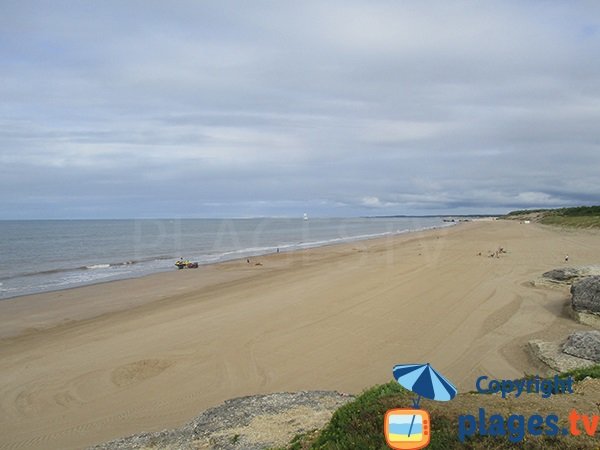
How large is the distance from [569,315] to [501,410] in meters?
9.54

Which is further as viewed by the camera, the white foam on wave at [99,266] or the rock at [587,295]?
the white foam on wave at [99,266]

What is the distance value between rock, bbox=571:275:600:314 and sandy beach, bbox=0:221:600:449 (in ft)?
2.16

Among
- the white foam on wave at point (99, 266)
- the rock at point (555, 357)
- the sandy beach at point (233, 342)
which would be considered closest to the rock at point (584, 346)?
the rock at point (555, 357)

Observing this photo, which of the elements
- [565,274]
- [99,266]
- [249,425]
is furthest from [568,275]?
[99,266]

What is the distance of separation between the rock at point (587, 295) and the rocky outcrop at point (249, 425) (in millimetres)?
8413

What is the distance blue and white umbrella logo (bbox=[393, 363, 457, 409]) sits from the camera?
14.1 ft

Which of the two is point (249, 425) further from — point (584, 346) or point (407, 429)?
point (584, 346)

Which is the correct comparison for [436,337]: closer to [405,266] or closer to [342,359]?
[342,359]

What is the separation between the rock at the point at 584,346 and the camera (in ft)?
29.8

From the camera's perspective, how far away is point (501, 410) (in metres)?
5.34

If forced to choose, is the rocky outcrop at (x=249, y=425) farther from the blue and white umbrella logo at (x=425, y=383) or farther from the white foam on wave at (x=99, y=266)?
the white foam on wave at (x=99, y=266)

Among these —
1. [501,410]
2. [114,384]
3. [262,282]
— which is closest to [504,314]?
[501,410]

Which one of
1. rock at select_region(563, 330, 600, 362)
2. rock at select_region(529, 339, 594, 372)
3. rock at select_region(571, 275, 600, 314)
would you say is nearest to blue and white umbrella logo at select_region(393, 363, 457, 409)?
rock at select_region(529, 339, 594, 372)

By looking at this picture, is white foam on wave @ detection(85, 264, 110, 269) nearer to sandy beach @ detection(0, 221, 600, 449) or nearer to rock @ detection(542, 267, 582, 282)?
sandy beach @ detection(0, 221, 600, 449)
